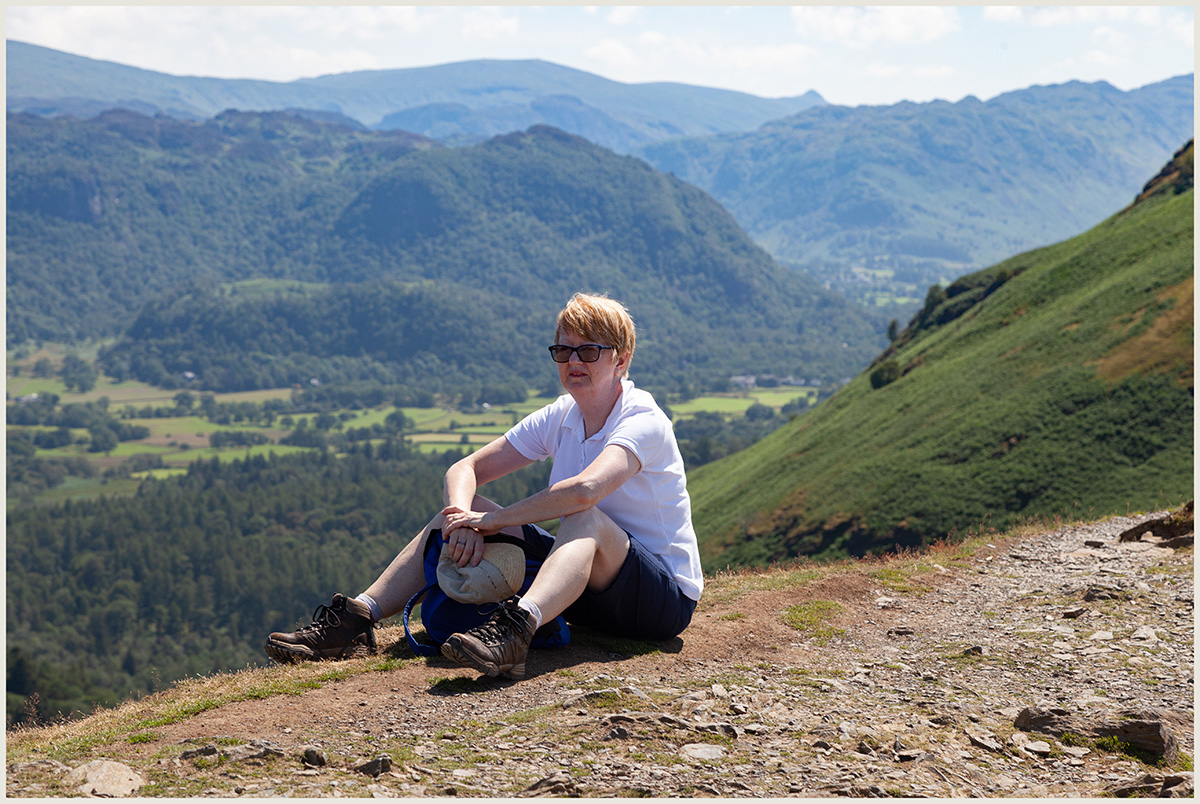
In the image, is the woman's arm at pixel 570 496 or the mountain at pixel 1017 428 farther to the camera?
the mountain at pixel 1017 428


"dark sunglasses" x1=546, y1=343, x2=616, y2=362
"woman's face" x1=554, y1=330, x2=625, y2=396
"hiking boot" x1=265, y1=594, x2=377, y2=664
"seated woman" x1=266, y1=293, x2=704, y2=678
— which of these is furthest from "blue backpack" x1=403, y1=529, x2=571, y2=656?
"dark sunglasses" x1=546, y1=343, x2=616, y2=362

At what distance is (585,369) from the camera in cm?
776

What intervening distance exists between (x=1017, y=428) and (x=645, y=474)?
4764cm

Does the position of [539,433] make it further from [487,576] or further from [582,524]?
[487,576]

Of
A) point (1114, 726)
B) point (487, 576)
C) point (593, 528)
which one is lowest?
point (1114, 726)

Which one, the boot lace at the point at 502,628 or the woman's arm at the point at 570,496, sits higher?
the woman's arm at the point at 570,496

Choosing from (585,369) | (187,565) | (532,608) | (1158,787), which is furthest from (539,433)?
(187,565)

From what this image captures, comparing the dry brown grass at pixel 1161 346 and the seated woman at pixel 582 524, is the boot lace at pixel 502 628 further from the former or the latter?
the dry brown grass at pixel 1161 346

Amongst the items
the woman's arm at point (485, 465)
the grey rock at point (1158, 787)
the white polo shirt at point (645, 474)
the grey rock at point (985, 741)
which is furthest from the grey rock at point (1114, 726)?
the woman's arm at point (485, 465)

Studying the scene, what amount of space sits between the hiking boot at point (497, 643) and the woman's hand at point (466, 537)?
53 cm

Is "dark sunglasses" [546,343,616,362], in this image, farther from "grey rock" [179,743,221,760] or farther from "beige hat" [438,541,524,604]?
"grey rock" [179,743,221,760]

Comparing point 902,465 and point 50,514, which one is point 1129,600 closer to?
point 902,465

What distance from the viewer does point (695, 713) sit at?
22.6 ft

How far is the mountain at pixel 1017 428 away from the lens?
44000 millimetres
